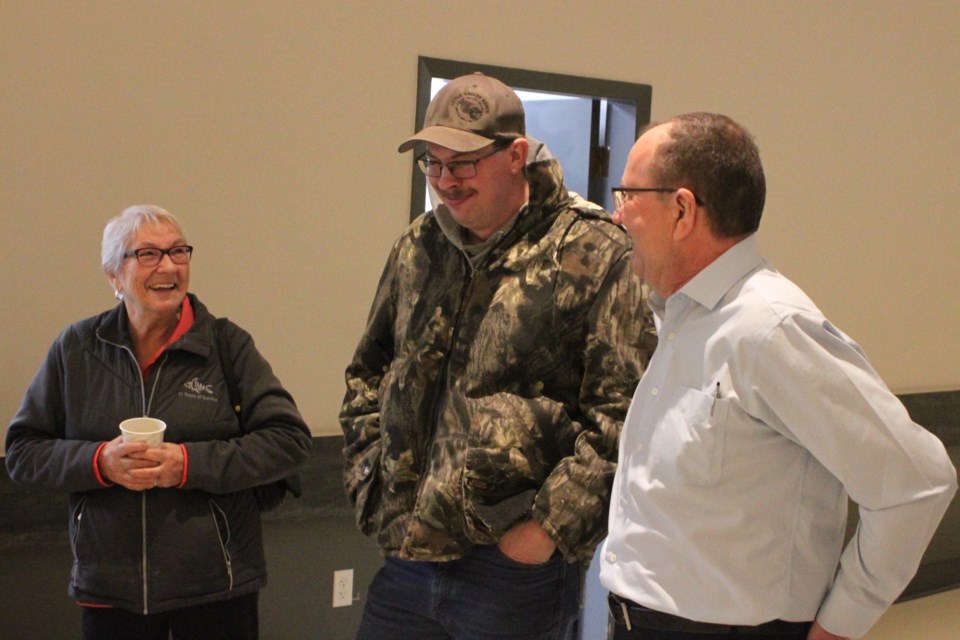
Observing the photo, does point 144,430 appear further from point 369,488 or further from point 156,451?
point 369,488

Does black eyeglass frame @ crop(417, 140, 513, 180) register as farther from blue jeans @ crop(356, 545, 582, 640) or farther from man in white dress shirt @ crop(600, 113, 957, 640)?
blue jeans @ crop(356, 545, 582, 640)

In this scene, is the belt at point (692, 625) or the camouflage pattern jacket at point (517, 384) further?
the camouflage pattern jacket at point (517, 384)

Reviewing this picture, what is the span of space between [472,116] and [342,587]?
88.2 inches

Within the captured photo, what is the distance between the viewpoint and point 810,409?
1.42 m

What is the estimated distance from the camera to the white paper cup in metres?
2.18

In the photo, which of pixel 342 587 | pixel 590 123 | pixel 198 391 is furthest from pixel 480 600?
pixel 590 123

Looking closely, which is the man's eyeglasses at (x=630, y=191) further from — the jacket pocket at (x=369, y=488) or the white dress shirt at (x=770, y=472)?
the jacket pocket at (x=369, y=488)

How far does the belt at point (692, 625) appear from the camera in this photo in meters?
1.53

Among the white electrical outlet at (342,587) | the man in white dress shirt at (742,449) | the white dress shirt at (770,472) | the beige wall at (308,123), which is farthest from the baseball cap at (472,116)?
the white electrical outlet at (342,587)

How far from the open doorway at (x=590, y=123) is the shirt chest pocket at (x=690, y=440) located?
2391 millimetres

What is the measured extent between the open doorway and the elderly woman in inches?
61.6

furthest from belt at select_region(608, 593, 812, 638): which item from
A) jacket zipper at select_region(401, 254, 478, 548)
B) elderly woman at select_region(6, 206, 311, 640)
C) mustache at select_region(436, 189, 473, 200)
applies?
elderly woman at select_region(6, 206, 311, 640)

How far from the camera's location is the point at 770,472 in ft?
4.91

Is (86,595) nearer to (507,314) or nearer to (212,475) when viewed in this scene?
(212,475)
